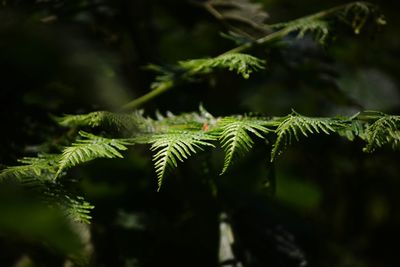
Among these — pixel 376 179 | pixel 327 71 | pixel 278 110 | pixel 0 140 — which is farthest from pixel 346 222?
pixel 0 140

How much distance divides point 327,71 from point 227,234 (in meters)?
0.49

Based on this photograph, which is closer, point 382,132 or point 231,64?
point 382,132

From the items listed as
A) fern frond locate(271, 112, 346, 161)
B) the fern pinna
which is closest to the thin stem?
the fern pinna

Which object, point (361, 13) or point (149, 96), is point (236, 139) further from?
point (361, 13)

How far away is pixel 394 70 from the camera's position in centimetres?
192

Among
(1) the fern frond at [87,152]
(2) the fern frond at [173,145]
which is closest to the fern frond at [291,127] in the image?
(2) the fern frond at [173,145]

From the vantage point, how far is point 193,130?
78cm

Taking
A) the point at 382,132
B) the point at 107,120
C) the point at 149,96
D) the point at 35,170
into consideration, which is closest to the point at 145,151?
→ the point at 149,96

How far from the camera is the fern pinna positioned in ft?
2.16

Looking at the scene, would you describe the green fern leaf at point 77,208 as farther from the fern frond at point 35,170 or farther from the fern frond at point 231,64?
the fern frond at point 231,64

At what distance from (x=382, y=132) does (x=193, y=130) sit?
0.31m

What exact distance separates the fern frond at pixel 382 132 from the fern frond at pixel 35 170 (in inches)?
19.4

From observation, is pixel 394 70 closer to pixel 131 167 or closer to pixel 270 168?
pixel 131 167

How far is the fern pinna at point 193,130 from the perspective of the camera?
66cm
